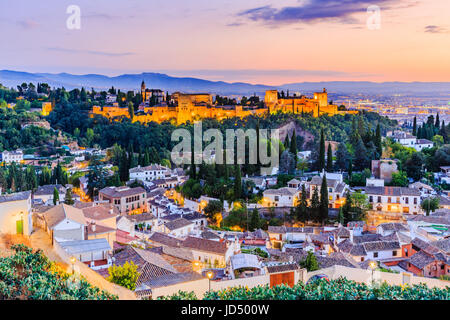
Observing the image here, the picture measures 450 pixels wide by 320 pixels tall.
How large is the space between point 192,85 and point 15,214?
22.4m

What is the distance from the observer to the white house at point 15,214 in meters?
5.71

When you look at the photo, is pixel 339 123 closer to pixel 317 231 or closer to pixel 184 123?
pixel 184 123

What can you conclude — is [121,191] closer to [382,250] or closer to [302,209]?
[302,209]

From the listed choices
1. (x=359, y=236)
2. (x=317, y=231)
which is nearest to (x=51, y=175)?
(x=317, y=231)

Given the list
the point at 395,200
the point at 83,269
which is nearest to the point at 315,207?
the point at 395,200

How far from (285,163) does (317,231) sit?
464 centimetres

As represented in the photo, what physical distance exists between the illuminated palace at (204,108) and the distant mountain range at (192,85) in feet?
2.24

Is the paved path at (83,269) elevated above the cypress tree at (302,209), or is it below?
above

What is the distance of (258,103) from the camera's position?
86.9 feet

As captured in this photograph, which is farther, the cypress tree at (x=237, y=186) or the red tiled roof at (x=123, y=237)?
the cypress tree at (x=237, y=186)

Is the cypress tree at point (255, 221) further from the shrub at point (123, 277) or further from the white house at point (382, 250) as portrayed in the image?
the shrub at point (123, 277)

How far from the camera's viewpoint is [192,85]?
27547 mm

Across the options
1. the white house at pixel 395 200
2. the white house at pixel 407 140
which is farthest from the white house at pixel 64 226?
the white house at pixel 407 140

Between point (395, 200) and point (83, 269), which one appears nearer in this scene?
point (83, 269)
